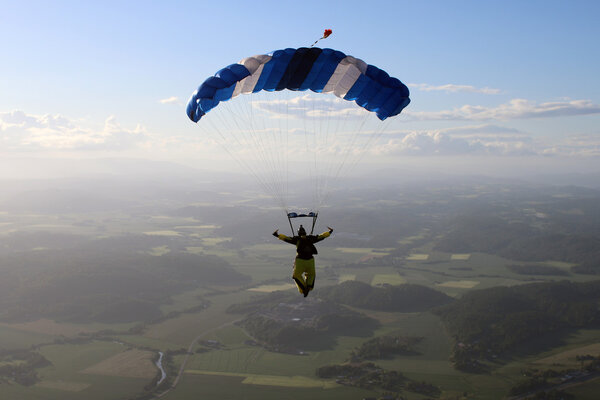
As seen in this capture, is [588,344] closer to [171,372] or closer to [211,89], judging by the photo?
[171,372]

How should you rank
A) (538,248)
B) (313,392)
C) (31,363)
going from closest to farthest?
(313,392) → (31,363) → (538,248)

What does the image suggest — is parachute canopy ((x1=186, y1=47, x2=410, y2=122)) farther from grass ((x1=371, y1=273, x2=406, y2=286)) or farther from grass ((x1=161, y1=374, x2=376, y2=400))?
grass ((x1=371, y1=273, x2=406, y2=286))

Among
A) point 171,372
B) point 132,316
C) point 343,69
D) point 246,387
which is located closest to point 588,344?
point 246,387

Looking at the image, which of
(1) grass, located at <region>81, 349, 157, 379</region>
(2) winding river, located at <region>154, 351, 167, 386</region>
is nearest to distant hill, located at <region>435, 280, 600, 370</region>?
(2) winding river, located at <region>154, 351, 167, 386</region>

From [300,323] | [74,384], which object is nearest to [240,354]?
[300,323]

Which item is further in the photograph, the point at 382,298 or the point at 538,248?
the point at 538,248

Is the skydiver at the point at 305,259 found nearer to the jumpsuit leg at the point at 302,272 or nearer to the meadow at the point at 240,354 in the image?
the jumpsuit leg at the point at 302,272

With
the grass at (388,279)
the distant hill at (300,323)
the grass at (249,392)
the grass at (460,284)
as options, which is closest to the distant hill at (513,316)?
the grass at (460,284)
